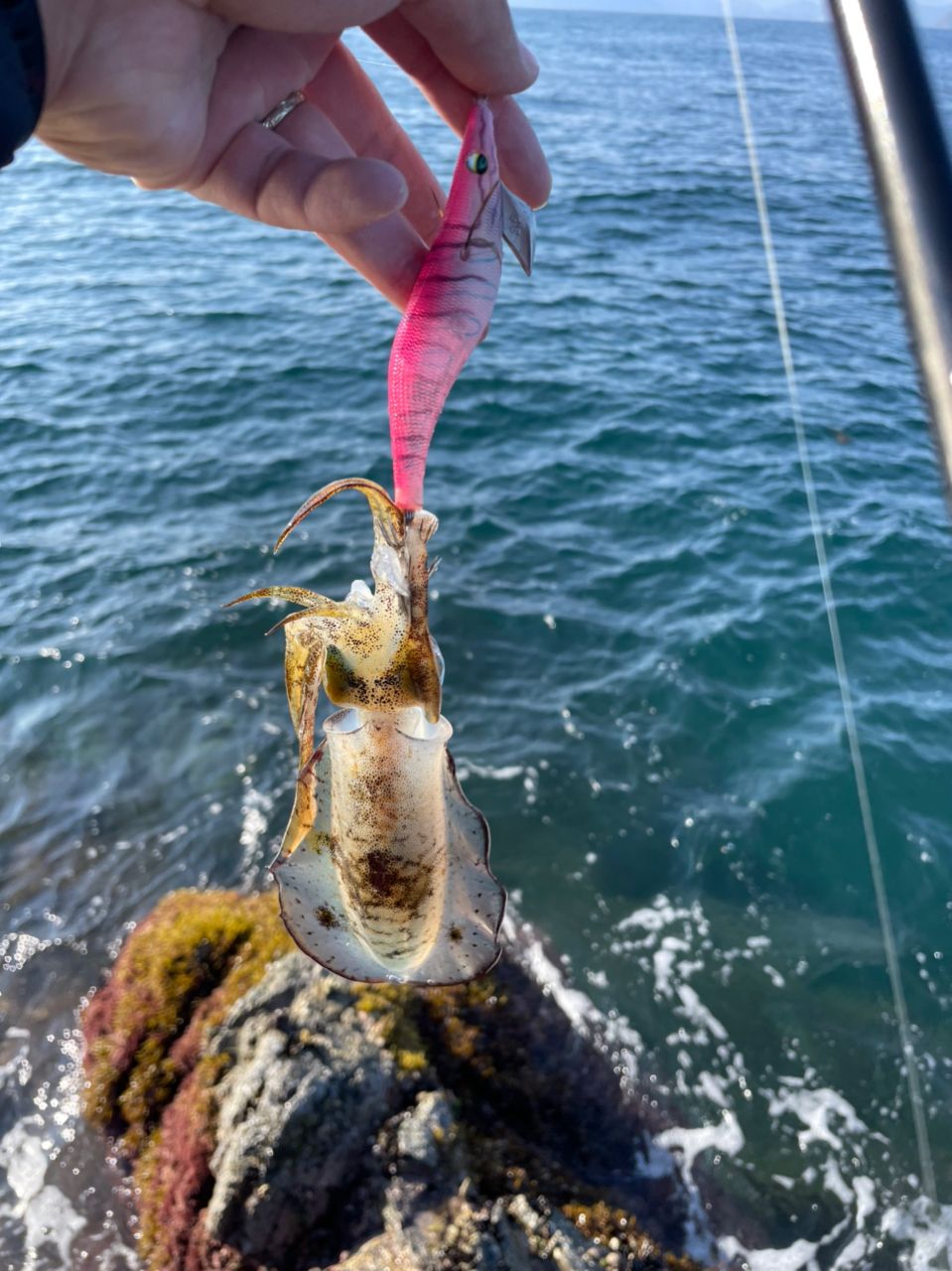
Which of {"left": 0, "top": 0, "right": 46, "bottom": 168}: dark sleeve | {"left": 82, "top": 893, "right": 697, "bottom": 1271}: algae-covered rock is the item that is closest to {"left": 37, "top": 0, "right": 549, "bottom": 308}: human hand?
{"left": 0, "top": 0, "right": 46, "bottom": 168}: dark sleeve

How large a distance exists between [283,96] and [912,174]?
2693 millimetres

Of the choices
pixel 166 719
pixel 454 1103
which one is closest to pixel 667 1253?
pixel 454 1103

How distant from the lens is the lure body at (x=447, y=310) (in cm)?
188

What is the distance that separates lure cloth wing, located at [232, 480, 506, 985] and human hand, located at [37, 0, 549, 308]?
49.3 inches

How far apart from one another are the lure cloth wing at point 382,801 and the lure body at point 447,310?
0.16m

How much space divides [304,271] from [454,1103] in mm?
18192

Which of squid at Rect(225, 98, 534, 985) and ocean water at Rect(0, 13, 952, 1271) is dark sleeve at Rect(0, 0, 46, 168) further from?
ocean water at Rect(0, 13, 952, 1271)

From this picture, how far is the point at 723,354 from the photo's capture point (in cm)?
1523

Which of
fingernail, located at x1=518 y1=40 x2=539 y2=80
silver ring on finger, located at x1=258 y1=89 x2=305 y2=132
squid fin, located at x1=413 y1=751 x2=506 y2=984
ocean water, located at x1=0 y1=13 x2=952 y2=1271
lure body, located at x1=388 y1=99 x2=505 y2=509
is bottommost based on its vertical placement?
ocean water, located at x1=0 y1=13 x2=952 y2=1271

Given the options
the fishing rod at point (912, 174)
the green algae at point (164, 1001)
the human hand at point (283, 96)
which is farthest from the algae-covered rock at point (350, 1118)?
the fishing rod at point (912, 174)

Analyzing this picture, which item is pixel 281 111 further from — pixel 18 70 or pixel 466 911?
pixel 466 911

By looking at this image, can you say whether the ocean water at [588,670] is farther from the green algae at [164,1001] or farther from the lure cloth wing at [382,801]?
the lure cloth wing at [382,801]

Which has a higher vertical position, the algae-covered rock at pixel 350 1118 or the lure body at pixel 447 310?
the lure body at pixel 447 310

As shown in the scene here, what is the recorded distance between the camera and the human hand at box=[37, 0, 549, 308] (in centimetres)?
264
